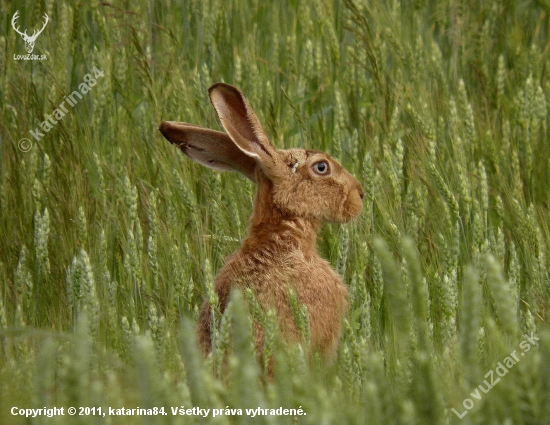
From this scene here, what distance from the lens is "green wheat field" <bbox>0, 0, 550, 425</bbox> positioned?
213cm

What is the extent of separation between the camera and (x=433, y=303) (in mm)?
3840

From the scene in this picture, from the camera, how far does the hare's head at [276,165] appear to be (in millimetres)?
4262

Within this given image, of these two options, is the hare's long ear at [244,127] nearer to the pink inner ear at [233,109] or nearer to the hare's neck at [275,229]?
the pink inner ear at [233,109]

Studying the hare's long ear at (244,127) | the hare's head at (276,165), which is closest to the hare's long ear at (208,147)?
the hare's head at (276,165)

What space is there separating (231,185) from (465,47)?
2218 mm

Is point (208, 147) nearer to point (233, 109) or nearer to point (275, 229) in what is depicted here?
point (233, 109)

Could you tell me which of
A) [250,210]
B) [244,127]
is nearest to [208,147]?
[244,127]

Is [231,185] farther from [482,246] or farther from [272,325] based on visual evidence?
[272,325]

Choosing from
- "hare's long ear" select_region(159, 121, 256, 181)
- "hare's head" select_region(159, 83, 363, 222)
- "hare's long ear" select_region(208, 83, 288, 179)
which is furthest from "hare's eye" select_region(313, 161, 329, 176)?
"hare's long ear" select_region(159, 121, 256, 181)

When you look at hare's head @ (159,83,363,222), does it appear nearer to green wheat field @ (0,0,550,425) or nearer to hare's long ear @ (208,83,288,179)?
hare's long ear @ (208,83,288,179)

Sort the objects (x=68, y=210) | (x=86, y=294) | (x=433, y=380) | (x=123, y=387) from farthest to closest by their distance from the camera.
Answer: (x=68, y=210), (x=86, y=294), (x=123, y=387), (x=433, y=380)

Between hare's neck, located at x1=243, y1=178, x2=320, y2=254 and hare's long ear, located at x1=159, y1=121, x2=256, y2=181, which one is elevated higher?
hare's long ear, located at x1=159, y1=121, x2=256, y2=181

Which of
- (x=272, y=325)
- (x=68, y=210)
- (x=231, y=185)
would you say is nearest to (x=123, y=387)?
(x=272, y=325)

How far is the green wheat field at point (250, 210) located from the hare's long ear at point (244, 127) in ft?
0.81
